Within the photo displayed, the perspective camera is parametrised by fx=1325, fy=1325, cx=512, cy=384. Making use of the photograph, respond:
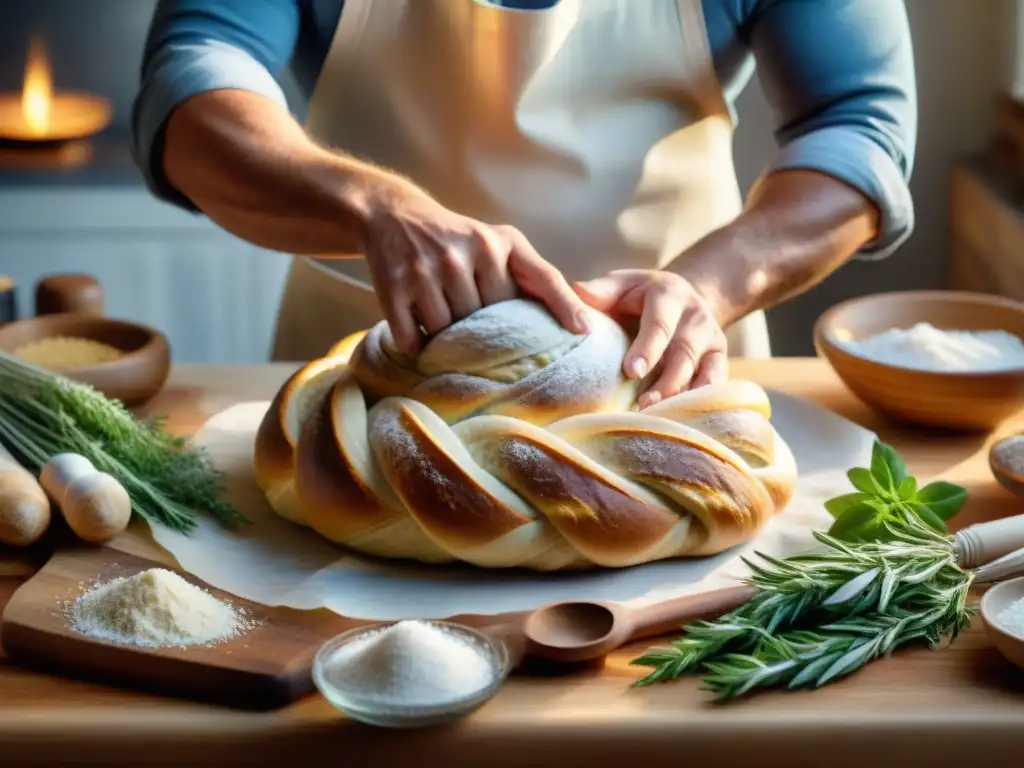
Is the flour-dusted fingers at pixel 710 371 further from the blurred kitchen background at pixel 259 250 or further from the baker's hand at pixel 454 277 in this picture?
the blurred kitchen background at pixel 259 250

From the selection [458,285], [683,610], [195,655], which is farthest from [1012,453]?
[195,655]

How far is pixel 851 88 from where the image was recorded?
65.1 inches

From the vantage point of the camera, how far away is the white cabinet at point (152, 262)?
3.06 meters

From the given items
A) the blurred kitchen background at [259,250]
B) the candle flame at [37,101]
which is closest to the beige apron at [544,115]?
the blurred kitchen background at [259,250]

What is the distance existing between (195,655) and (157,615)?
0.06 meters

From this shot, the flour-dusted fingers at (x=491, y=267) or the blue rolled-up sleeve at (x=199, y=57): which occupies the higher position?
the blue rolled-up sleeve at (x=199, y=57)

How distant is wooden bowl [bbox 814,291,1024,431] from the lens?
1384mm

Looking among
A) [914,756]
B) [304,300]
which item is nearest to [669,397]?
[914,756]

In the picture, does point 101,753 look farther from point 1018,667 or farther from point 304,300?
point 304,300

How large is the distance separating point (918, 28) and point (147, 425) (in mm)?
2252

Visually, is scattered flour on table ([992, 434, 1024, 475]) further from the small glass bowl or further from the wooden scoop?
the small glass bowl

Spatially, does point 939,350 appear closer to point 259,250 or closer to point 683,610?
point 683,610

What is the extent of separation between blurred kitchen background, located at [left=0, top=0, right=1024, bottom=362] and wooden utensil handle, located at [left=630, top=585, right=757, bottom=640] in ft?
6.71

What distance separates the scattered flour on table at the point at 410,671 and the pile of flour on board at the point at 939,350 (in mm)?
702
